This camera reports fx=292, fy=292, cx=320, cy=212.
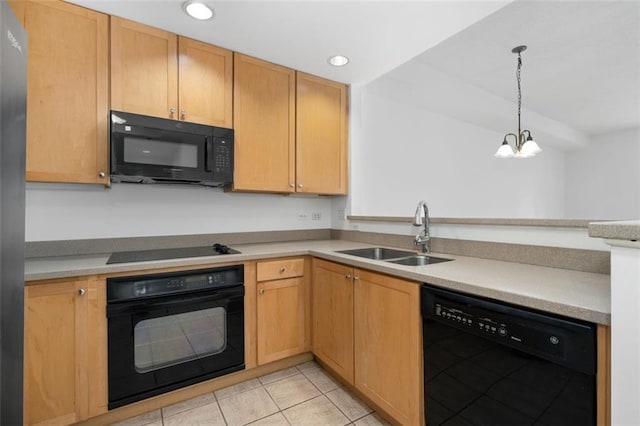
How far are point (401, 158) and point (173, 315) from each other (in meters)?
2.95

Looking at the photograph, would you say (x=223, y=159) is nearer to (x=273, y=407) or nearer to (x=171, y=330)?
(x=171, y=330)

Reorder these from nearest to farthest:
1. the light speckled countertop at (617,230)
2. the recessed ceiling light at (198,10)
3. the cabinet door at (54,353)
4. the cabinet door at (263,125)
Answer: the light speckled countertop at (617,230) < the cabinet door at (54,353) < the recessed ceiling light at (198,10) < the cabinet door at (263,125)

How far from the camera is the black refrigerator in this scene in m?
0.77

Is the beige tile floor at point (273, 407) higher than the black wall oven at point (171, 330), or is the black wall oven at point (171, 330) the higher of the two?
the black wall oven at point (171, 330)

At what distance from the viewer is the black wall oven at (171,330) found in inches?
61.7

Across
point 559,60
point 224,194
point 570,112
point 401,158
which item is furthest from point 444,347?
point 570,112

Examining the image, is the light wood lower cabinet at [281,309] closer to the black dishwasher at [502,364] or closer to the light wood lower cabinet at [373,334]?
the light wood lower cabinet at [373,334]

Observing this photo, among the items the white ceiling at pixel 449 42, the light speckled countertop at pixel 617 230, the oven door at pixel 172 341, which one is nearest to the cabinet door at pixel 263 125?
the white ceiling at pixel 449 42

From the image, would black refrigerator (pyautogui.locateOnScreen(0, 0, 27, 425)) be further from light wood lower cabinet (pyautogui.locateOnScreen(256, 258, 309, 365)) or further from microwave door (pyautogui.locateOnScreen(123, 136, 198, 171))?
light wood lower cabinet (pyautogui.locateOnScreen(256, 258, 309, 365))

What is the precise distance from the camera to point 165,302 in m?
1.67

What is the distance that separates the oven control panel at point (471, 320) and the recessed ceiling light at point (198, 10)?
2.02 meters

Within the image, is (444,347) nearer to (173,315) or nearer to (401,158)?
(173,315)

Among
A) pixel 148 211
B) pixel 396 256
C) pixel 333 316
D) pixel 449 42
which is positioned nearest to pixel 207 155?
pixel 148 211

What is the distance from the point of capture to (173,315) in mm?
1701
